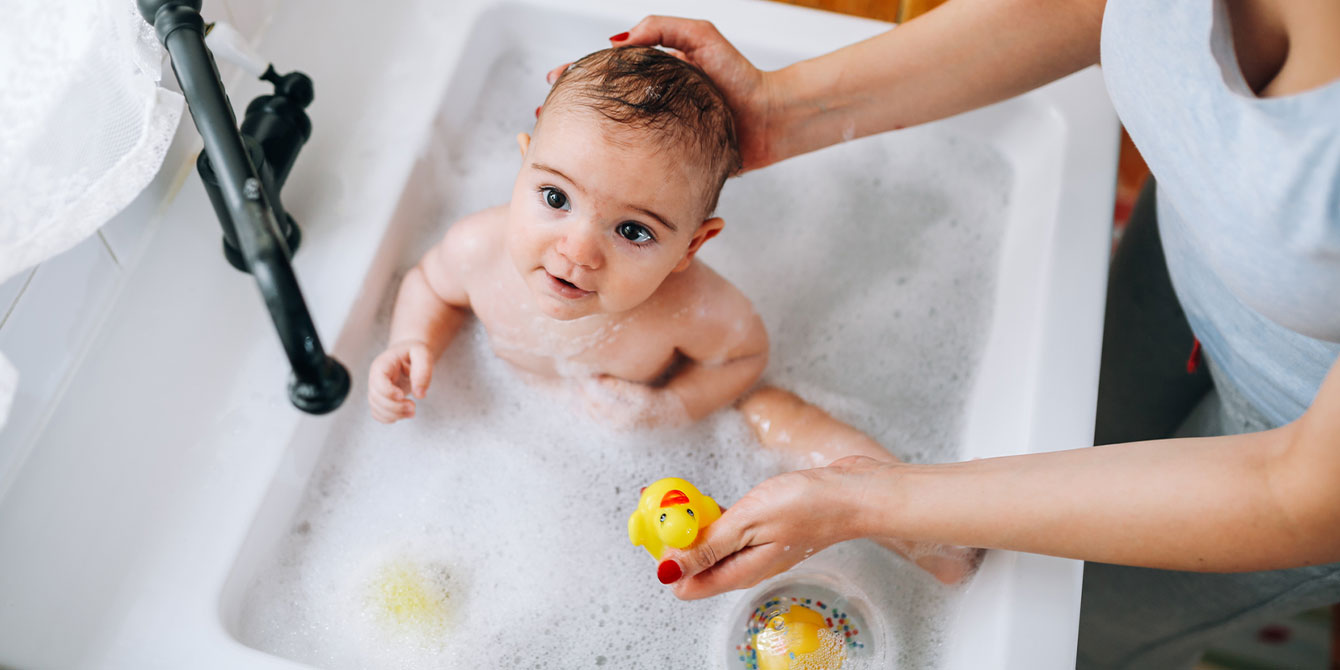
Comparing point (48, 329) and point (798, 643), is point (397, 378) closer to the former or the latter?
point (48, 329)

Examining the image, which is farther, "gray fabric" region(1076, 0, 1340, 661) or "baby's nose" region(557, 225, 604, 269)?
"baby's nose" region(557, 225, 604, 269)

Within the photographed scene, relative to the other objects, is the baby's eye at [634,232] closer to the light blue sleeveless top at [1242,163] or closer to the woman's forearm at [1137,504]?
the woman's forearm at [1137,504]

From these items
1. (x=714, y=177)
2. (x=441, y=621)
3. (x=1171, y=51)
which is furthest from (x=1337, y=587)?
(x=441, y=621)

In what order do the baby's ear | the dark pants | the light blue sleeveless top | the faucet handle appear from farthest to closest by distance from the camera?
1. the dark pants
2. the baby's ear
3. the faucet handle
4. the light blue sleeveless top

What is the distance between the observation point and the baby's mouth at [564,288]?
0.90m

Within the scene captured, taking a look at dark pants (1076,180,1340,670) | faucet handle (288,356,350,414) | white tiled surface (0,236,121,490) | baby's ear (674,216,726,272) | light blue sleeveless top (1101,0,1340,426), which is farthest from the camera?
dark pants (1076,180,1340,670)

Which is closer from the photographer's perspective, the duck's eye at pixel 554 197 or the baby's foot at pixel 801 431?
the duck's eye at pixel 554 197

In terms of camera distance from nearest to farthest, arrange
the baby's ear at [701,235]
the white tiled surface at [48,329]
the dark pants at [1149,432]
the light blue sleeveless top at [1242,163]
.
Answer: the light blue sleeveless top at [1242,163], the white tiled surface at [48,329], the baby's ear at [701,235], the dark pants at [1149,432]

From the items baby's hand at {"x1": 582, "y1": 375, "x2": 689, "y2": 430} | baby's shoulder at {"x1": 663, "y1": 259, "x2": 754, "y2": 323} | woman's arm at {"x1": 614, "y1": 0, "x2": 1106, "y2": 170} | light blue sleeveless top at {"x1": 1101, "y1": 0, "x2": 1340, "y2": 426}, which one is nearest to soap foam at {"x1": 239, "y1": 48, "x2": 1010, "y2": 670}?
baby's hand at {"x1": 582, "y1": 375, "x2": 689, "y2": 430}

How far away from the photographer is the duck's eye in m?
0.87

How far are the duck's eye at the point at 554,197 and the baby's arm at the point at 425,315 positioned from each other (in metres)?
0.20

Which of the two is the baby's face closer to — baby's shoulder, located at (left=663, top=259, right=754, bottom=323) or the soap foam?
baby's shoulder, located at (left=663, top=259, right=754, bottom=323)

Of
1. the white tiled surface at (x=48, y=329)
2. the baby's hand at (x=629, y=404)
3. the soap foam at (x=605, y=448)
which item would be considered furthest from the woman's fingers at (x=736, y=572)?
the white tiled surface at (x=48, y=329)

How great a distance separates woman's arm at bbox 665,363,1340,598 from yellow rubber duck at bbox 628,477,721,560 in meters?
0.02
